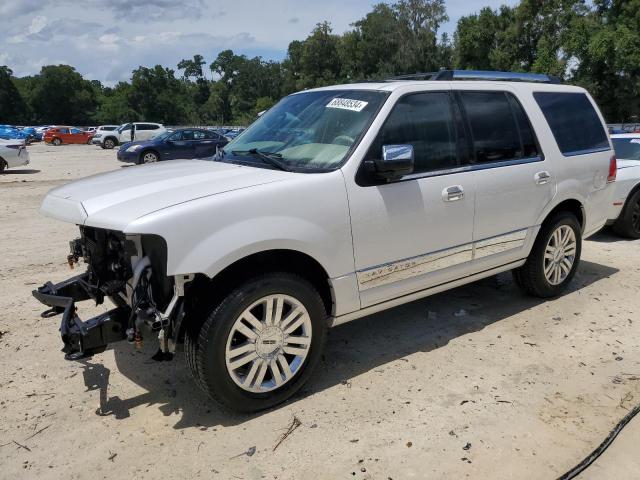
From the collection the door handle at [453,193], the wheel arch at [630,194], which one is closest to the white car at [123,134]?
the wheel arch at [630,194]

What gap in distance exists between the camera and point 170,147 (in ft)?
71.2

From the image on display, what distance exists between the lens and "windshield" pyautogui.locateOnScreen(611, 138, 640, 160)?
8383 millimetres

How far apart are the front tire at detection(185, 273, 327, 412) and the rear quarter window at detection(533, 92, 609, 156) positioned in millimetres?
3009

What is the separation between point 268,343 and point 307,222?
77 centimetres

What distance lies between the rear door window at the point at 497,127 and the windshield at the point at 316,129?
875mm

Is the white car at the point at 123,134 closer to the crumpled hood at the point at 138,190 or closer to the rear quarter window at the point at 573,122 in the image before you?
the rear quarter window at the point at 573,122

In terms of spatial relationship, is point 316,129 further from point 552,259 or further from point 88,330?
point 552,259

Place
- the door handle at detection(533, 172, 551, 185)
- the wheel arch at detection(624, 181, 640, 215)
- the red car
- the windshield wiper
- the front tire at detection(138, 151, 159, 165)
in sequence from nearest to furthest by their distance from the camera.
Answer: the windshield wiper < the door handle at detection(533, 172, 551, 185) < the wheel arch at detection(624, 181, 640, 215) < the front tire at detection(138, 151, 159, 165) < the red car

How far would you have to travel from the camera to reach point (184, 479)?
9.33 feet

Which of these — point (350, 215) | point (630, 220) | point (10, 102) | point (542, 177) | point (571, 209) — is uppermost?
point (10, 102)

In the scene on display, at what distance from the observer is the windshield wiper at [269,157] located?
3.69m

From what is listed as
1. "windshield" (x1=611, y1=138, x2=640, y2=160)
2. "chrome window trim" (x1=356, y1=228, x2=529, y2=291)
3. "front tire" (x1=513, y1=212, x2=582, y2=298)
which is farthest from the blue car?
"chrome window trim" (x1=356, y1=228, x2=529, y2=291)

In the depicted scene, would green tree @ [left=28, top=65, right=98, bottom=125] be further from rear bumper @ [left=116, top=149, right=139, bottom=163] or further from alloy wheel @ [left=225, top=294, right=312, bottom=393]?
alloy wheel @ [left=225, top=294, right=312, bottom=393]

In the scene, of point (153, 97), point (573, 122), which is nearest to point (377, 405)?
point (573, 122)
